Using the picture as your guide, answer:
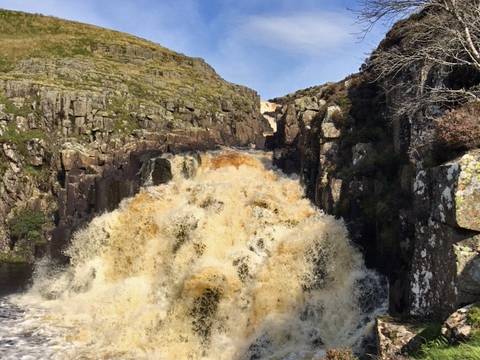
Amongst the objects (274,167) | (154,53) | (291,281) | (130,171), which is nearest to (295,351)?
(291,281)

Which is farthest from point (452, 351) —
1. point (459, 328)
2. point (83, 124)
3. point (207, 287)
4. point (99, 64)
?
point (99, 64)

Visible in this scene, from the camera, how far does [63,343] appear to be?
77.1 ft

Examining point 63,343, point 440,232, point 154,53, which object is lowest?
point 63,343

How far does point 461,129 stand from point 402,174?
6.58 metres

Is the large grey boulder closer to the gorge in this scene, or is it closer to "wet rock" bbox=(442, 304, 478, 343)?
the gorge

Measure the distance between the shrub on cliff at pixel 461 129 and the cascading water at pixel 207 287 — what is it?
7.97 m

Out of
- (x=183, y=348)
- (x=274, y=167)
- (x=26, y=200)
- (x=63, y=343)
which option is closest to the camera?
(x=183, y=348)

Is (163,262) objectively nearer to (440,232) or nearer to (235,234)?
(235,234)

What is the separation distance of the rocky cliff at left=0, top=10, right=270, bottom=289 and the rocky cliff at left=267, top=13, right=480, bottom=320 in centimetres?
1716

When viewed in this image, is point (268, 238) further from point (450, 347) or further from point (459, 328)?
point (450, 347)

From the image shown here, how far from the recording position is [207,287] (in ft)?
75.0

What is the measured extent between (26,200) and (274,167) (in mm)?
28554

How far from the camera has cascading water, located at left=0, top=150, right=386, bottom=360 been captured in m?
20.9

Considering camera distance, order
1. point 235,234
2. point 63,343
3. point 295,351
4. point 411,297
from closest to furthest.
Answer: point 411,297 < point 295,351 < point 63,343 < point 235,234
